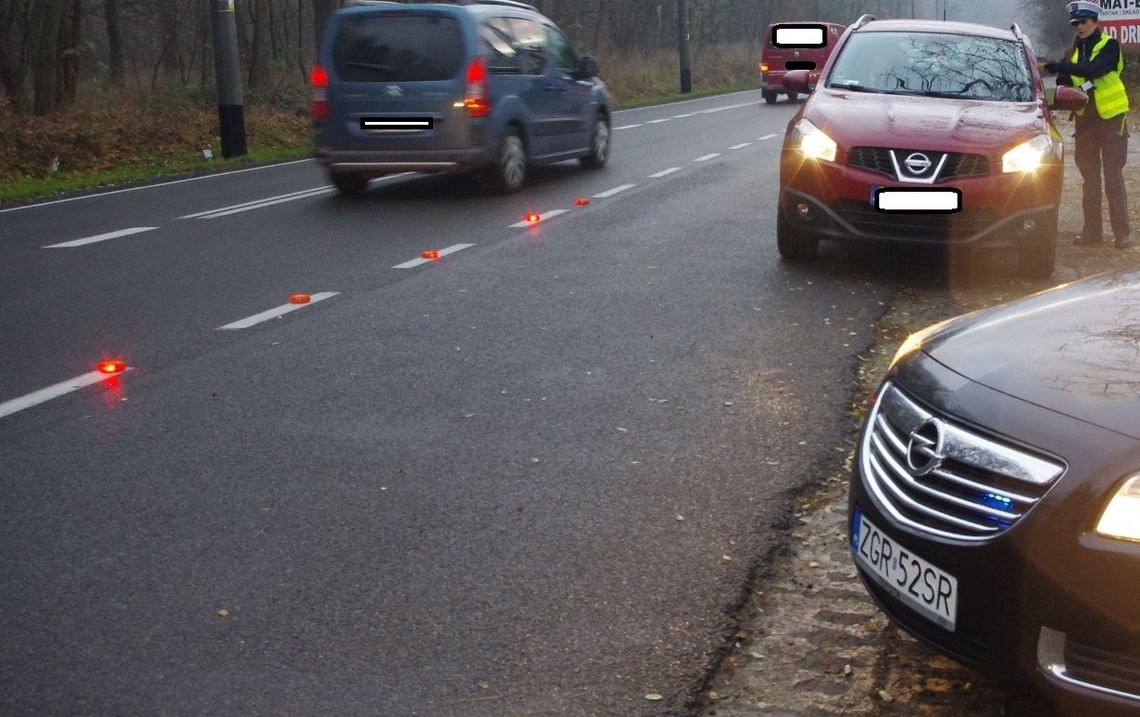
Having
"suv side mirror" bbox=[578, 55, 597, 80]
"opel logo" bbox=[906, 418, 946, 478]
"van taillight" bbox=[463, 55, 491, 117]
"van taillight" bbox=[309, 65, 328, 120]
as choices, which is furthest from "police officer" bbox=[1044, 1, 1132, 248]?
"opel logo" bbox=[906, 418, 946, 478]

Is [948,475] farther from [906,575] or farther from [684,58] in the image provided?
[684,58]

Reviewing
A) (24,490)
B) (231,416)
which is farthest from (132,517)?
(231,416)

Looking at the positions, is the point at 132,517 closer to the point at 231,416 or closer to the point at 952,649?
the point at 231,416

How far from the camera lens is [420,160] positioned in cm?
1476

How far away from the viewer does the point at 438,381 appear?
713 cm

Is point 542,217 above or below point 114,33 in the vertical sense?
below

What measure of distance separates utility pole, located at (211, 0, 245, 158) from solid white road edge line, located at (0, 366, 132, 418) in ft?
49.0

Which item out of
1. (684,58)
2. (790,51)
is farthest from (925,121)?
(684,58)

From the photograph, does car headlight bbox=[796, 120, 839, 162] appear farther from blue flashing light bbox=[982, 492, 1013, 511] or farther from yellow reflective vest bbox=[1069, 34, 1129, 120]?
blue flashing light bbox=[982, 492, 1013, 511]

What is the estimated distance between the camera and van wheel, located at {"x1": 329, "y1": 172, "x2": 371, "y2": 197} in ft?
51.3

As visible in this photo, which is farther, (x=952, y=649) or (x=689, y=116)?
(x=689, y=116)

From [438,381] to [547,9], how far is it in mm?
56420

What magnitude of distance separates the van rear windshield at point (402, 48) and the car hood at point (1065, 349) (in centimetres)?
1112

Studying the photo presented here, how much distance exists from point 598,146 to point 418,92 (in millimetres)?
4030
